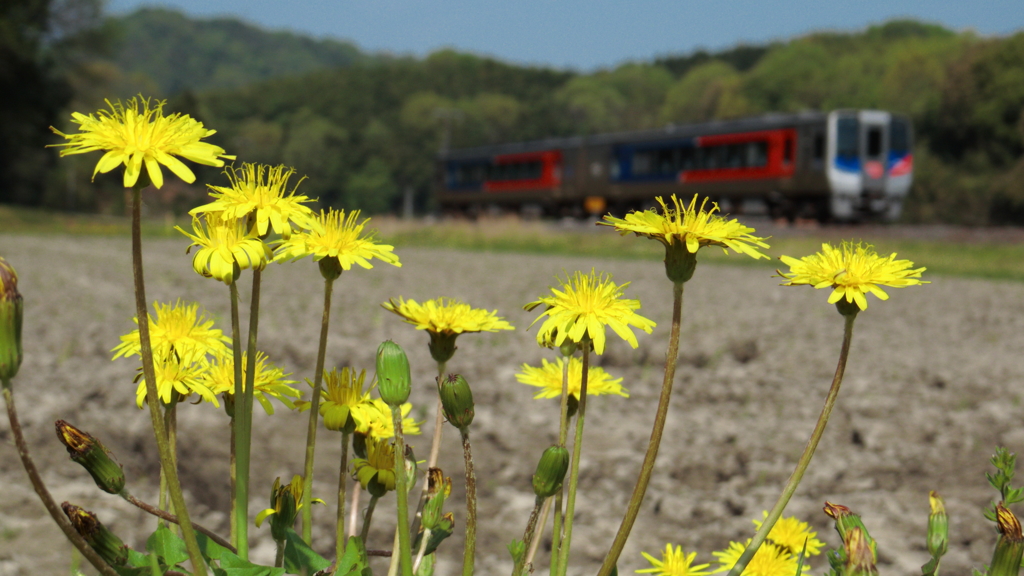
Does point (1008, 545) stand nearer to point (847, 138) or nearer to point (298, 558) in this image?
point (298, 558)

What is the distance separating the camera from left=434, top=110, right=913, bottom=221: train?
16188 mm

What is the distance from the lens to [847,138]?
16.1 m

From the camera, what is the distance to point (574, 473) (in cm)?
94

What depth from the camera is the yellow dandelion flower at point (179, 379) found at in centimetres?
92

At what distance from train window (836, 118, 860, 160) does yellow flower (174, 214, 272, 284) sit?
16742 millimetres

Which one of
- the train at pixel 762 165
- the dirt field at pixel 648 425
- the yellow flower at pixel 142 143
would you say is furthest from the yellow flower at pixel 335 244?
the train at pixel 762 165

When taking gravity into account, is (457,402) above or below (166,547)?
above

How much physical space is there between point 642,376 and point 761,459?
1.35 m

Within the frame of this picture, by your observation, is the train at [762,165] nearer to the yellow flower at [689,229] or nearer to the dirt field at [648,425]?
the dirt field at [648,425]

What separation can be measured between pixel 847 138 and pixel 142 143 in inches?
673

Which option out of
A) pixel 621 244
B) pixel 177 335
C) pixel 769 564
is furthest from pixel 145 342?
pixel 621 244

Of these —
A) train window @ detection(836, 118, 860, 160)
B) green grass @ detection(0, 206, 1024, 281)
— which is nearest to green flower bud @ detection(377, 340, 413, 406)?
green grass @ detection(0, 206, 1024, 281)

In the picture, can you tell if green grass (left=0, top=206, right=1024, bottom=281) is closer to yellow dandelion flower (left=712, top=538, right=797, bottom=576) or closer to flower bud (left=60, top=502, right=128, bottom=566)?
yellow dandelion flower (left=712, top=538, right=797, bottom=576)

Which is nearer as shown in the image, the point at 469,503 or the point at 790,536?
the point at 469,503
